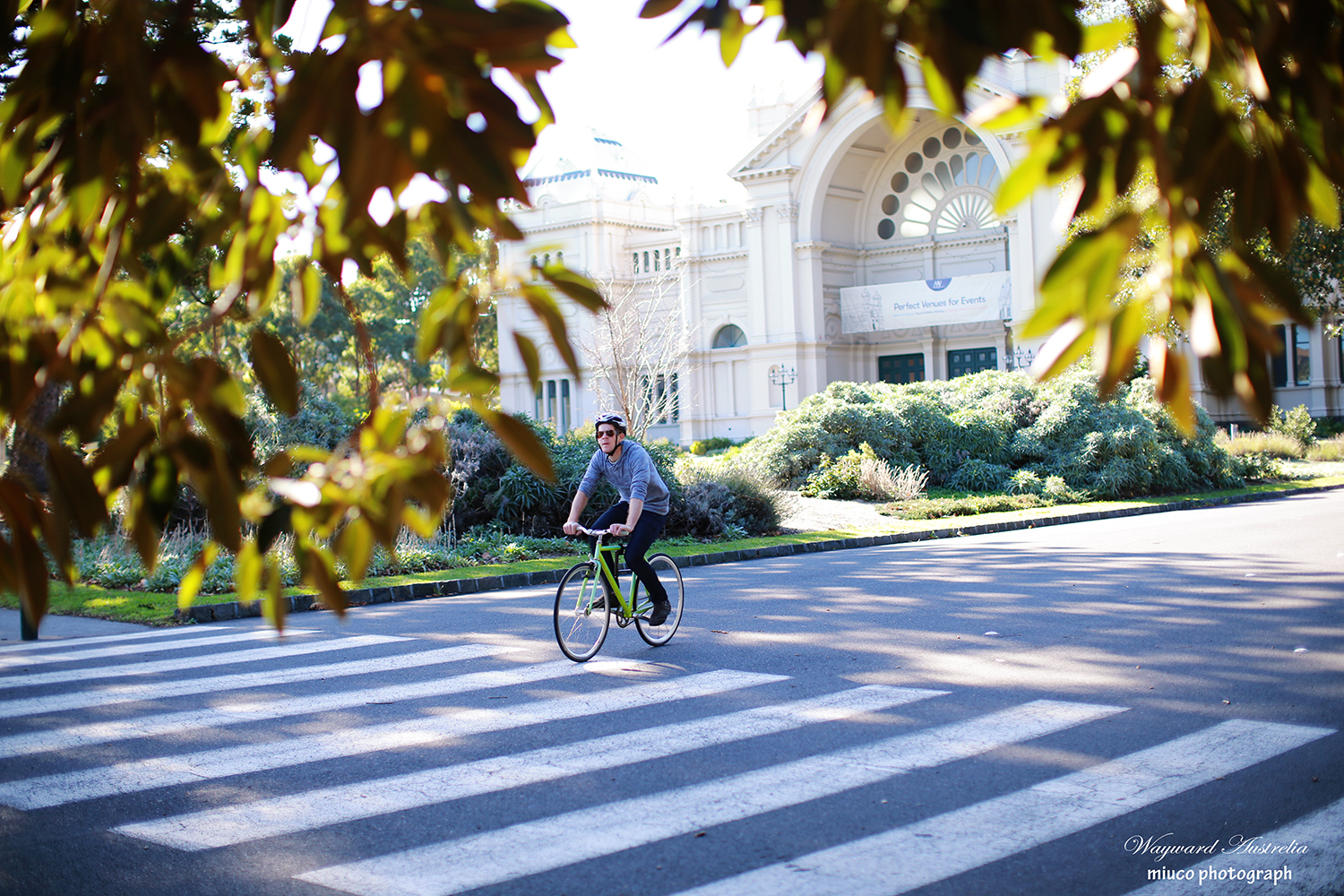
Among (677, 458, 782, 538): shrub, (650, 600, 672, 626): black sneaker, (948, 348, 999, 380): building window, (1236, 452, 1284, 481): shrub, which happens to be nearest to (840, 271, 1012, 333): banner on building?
(948, 348, 999, 380): building window

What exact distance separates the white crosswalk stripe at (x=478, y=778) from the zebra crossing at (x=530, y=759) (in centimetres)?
2

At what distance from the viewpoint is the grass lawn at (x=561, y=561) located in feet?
45.2

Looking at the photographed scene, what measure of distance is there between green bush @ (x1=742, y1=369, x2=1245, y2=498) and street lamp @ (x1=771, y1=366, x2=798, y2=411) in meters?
18.1

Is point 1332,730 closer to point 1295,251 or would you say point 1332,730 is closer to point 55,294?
point 55,294

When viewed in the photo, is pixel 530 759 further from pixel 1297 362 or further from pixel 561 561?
pixel 1297 362

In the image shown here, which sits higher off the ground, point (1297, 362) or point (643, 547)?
point (1297, 362)

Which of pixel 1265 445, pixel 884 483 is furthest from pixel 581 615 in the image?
pixel 1265 445

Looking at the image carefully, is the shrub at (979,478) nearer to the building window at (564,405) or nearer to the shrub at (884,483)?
the shrub at (884,483)

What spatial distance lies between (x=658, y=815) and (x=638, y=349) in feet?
116

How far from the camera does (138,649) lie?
11.0 meters

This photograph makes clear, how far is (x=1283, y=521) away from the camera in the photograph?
754 inches

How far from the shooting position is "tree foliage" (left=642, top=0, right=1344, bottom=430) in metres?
1.84

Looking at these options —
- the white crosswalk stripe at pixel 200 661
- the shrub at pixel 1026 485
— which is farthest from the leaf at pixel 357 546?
the shrub at pixel 1026 485

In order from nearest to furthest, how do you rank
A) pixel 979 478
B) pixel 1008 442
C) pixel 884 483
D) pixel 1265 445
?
pixel 884 483 → pixel 979 478 → pixel 1008 442 → pixel 1265 445
